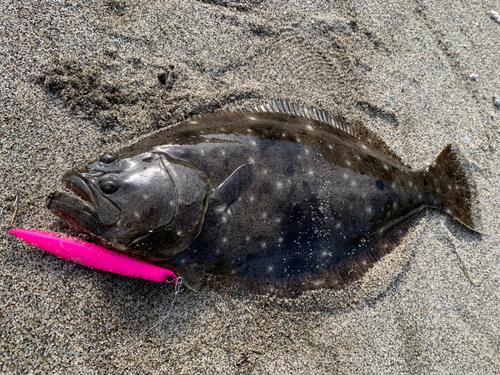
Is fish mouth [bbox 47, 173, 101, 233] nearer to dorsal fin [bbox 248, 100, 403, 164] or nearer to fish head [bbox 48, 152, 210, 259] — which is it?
fish head [bbox 48, 152, 210, 259]

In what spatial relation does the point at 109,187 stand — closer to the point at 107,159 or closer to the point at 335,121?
the point at 107,159

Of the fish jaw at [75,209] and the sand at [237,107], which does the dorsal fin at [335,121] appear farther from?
the fish jaw at [75,209]

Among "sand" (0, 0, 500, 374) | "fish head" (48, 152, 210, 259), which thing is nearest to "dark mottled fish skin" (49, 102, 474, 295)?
"fish head" (48, 152, 210, 259)

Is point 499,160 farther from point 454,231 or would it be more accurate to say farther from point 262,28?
point 262,28

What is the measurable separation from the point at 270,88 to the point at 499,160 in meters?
2.72

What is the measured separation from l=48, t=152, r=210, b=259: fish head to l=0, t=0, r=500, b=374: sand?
1.28 feet

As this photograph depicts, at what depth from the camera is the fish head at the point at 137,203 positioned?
2320mm

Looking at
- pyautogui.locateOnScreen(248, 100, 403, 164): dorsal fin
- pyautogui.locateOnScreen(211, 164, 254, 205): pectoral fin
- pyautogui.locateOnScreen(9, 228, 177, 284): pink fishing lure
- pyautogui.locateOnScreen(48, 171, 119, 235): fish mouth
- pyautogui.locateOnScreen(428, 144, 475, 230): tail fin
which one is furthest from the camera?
pyautogui.locateOnScreen(428, 144, 475, 230): tail fin

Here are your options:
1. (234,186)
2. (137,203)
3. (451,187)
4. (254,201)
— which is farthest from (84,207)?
(451,187)

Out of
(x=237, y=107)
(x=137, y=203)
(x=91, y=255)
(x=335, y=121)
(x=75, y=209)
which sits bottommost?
(x=91, y=255)

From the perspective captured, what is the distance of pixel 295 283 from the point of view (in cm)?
287

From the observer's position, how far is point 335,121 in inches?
129

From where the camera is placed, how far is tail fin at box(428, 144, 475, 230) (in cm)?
332

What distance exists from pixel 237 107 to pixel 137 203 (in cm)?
138
